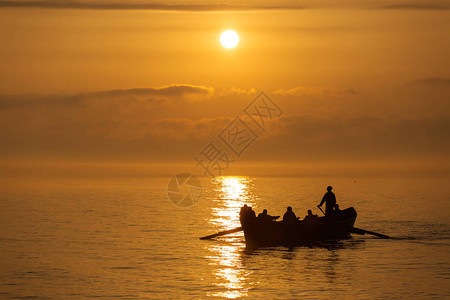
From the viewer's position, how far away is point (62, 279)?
31.6 meters

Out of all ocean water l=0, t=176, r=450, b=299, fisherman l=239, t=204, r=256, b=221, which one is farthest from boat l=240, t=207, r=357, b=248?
ocean water l=0, t=176, r=450, b=299

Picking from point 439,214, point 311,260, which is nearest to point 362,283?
point 311,260

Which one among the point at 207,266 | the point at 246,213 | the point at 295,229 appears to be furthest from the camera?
the point at 295,229

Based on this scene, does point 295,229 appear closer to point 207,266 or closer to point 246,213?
point 246,213

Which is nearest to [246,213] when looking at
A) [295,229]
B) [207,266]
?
[295,229]

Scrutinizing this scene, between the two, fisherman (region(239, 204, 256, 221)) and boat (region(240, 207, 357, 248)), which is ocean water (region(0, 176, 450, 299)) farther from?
fisherman (region(239, 204, 256, 221))

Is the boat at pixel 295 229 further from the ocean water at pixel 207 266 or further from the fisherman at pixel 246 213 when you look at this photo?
the ocean water at pixel 207 266

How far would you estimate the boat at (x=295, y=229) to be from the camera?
3950 cm

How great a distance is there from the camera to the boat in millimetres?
39500

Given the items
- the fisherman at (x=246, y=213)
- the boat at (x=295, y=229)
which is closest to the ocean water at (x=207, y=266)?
the boat at (x=295, y=229)

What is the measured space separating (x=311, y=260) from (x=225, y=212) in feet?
144

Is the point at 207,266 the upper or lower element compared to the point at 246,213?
lower

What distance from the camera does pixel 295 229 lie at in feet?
134

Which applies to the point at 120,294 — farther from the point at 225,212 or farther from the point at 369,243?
the point at 225,212
